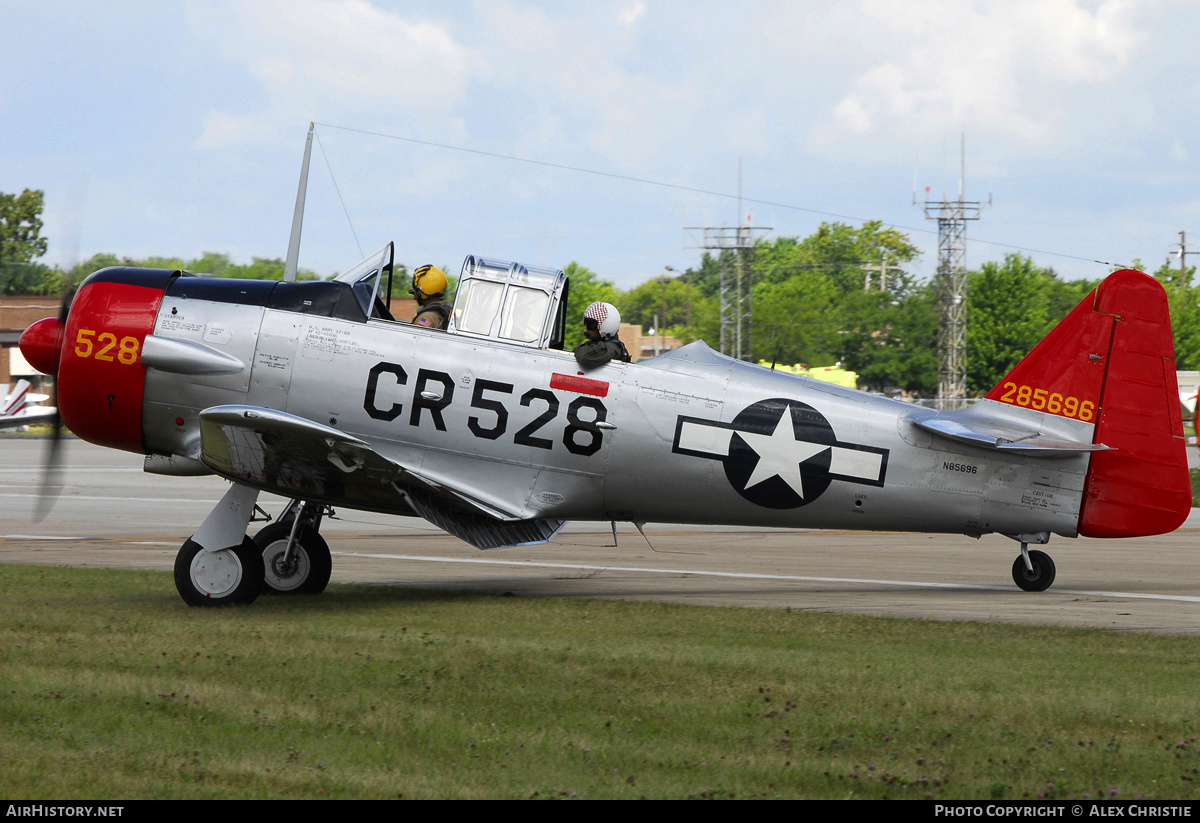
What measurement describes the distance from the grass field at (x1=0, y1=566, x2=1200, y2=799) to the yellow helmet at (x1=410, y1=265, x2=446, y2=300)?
315 centimetres

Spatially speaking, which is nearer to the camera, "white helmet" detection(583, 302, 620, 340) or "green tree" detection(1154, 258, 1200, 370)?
"white helmet" detection(583, 302, 620, 340)

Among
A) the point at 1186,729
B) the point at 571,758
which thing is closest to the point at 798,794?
the point at 571,758

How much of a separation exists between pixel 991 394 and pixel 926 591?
7.20ft

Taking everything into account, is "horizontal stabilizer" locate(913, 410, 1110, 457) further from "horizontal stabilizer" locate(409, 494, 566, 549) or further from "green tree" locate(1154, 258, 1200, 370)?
"green tree" locate(1154, 258, 1200, 370)

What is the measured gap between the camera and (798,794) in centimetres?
491

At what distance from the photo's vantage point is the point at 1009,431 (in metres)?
10.2

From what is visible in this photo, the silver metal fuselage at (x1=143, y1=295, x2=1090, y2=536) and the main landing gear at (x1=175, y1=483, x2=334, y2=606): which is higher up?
the silver metal fuselage at (x1=143, y1=295, x2=1090, y2=536)

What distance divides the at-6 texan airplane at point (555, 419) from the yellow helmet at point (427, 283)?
0.61 m

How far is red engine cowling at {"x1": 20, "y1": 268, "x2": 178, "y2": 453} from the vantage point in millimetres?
9625

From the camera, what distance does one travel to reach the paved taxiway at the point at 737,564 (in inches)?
413

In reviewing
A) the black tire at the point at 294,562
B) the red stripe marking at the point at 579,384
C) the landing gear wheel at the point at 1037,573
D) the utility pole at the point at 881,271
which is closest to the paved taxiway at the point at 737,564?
the landing gear wheel at the point at 1037,573

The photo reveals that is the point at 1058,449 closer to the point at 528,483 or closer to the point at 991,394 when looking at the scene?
the point at 991,394

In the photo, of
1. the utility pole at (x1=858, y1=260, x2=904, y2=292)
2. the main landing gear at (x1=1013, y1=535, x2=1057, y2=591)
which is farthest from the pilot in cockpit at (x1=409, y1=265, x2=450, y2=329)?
the utility pole at (x1=858, y1=260, x2=904, y2=292)

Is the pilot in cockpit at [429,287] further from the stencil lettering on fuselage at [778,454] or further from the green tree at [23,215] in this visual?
the green tree at [23,215]
